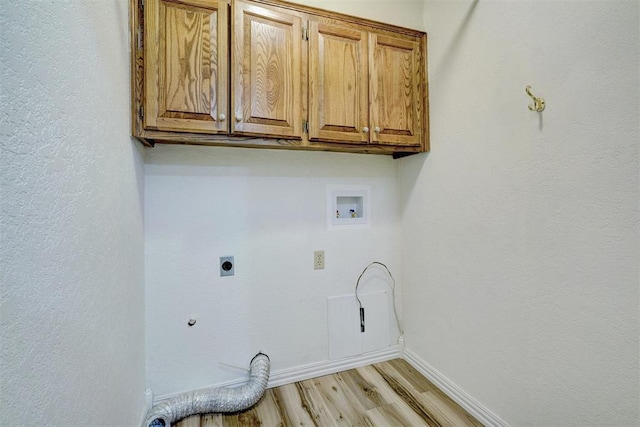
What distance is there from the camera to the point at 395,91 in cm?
169

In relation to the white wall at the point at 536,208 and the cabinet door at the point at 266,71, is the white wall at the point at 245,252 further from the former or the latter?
the white wall at the point at 536,208

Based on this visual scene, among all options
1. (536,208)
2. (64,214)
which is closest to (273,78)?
(64,214)

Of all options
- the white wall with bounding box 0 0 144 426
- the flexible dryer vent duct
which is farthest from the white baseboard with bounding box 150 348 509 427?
the white wall with bounding box 0 0 144 426

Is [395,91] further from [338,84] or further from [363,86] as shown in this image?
[338,84]

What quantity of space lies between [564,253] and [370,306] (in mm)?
1202

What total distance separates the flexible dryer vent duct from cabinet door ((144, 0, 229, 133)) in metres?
1.42

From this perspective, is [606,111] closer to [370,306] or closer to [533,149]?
[533,149]

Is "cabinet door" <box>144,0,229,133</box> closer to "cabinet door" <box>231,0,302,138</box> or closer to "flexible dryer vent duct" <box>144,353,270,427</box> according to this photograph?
"cabinet door" <box>231,0,302,138</box>

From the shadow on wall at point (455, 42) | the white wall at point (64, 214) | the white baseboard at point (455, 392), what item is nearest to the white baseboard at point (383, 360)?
the white baseboard at point (455, 392)

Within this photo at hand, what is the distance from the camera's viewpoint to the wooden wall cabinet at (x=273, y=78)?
1281 mm

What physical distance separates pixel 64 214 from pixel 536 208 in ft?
5.38

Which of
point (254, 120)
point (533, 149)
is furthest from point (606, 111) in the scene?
point (254, 120)

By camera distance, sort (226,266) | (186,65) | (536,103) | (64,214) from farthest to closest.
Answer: (226,266), (186,65), (536,103), (64,214)

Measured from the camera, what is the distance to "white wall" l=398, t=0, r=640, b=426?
94 cm
